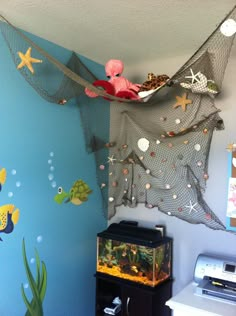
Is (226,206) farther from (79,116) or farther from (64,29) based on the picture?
(64,29)

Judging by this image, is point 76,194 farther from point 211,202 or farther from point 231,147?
point 231,147

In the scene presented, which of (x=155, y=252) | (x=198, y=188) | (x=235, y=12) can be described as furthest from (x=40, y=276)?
(x=235, y=12)

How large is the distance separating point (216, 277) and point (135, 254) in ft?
1.66

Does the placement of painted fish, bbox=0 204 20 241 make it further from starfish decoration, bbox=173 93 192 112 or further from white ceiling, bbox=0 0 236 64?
starfish decoration, bbox=173 93 192 112

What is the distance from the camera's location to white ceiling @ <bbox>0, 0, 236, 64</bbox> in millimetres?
1439

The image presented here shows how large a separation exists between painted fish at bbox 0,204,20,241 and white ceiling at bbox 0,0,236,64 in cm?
98

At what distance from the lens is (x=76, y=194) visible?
215cm

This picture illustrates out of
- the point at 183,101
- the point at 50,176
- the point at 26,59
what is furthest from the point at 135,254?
the point at 26,59

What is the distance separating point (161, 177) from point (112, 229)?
0.50 meters

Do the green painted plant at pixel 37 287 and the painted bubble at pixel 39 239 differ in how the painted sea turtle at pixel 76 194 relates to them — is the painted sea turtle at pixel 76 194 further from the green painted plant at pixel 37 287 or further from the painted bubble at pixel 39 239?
the green painted plant at pixel 37 287

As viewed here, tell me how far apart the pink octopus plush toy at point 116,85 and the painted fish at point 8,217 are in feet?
2.55

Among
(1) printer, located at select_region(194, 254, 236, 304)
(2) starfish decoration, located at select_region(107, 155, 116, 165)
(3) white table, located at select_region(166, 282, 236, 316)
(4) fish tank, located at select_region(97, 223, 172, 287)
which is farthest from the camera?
(2) starfish decoration, located at select_region(107, 155, 116, 165)

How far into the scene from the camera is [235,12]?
3.63 ft

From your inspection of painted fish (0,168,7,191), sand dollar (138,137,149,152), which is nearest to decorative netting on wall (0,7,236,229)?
sand dollar (138,137,149,152)
